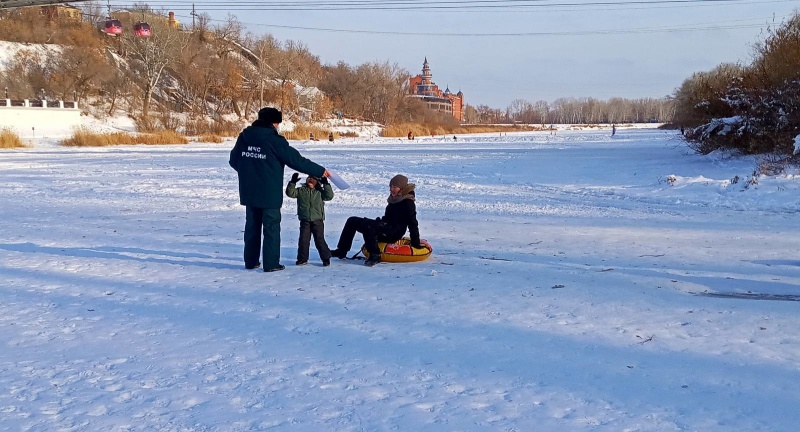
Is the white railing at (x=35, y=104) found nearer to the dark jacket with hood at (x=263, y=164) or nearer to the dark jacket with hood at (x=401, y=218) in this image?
the dark jacket with hood at (x=263, y=164)

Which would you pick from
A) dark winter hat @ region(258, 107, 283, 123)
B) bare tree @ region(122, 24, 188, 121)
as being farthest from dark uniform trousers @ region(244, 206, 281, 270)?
bare tree @ region(122, 24, 188, 121)

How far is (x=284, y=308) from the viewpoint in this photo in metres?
6.29

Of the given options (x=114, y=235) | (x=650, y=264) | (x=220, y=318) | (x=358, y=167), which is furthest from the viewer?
(x=358, y=167)

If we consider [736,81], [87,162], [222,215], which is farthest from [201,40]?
[222,215]

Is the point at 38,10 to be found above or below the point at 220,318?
above

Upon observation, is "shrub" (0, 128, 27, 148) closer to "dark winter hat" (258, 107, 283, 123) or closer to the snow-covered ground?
the snow-covered ground

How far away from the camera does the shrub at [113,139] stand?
46.0m

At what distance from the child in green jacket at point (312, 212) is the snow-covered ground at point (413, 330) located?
381 millimetres

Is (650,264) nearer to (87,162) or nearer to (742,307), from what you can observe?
(742,307)

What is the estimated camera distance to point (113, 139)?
48.2 metres

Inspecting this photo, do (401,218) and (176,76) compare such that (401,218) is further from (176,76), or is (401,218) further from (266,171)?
(176,76)

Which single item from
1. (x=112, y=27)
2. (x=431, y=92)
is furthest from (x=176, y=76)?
(x=431, y=92)

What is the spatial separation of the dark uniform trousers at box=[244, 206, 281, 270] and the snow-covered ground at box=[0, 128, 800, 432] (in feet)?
0.93

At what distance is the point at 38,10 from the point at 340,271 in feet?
292
